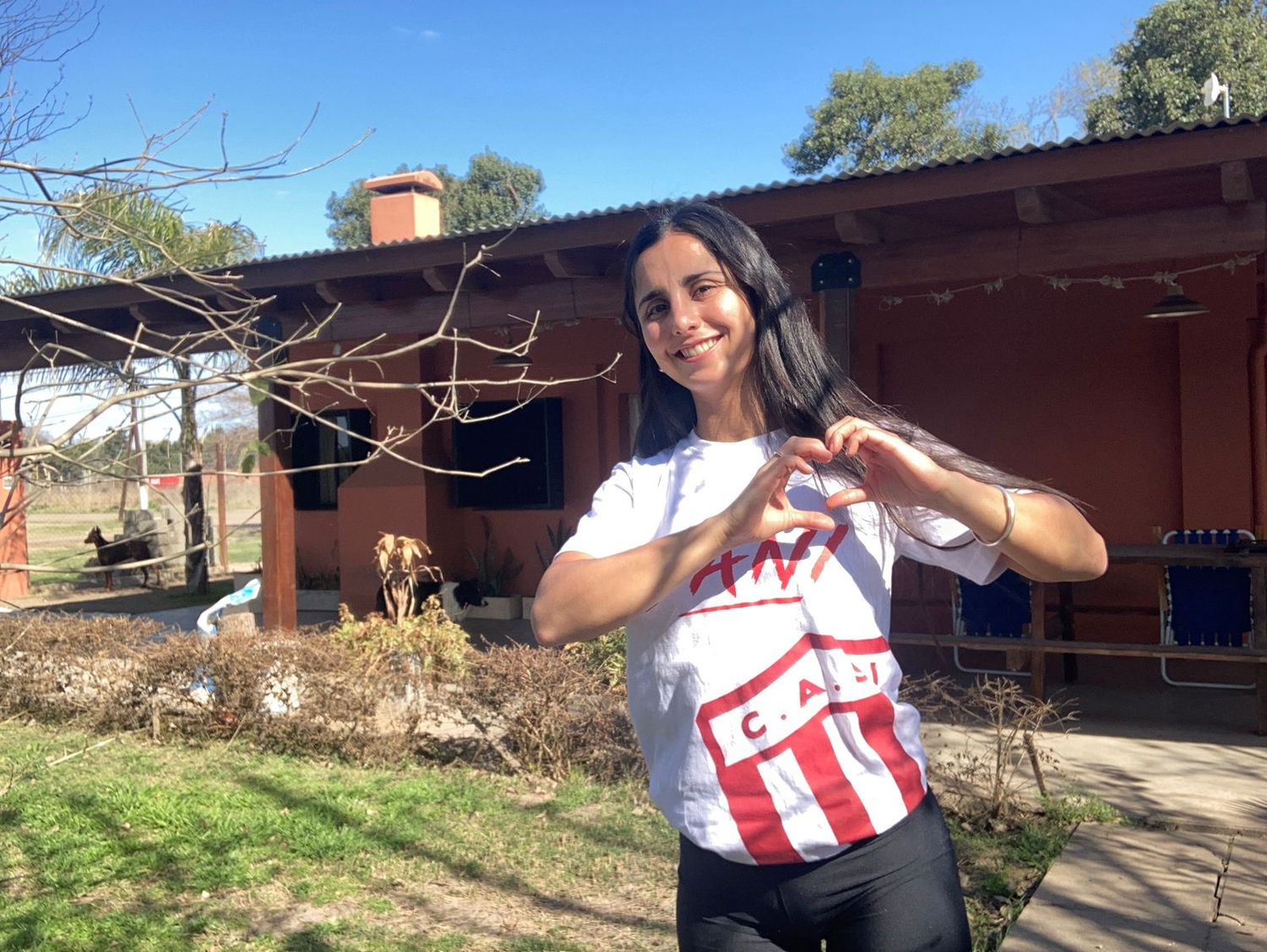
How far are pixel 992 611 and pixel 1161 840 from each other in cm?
252

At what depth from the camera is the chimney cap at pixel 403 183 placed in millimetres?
12820

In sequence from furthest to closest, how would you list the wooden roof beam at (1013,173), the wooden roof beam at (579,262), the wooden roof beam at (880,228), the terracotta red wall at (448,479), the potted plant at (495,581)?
the potted plant at (495,581), the terracotta red wall at (448,479), the wooden roof beam at (579,262), the wooden roof beam at (880,228), the wooden roof beam at (1013,173)

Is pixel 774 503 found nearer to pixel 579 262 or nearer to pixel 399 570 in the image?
pixel 579 262

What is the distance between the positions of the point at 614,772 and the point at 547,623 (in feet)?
13.0

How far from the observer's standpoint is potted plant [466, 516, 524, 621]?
10.0 meters

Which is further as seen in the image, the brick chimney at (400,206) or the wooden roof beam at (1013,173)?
the brick chimney at (400,206)

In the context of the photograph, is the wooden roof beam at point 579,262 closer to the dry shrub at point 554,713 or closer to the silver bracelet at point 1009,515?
the dry shrub at point 554,713

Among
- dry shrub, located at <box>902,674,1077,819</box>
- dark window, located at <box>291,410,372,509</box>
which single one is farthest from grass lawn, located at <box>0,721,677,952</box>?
dark window, located at <box>291,410,372,509</box>

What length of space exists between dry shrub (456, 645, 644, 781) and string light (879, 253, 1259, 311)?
313 cm

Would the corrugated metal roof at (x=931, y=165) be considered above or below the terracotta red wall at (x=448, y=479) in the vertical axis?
above

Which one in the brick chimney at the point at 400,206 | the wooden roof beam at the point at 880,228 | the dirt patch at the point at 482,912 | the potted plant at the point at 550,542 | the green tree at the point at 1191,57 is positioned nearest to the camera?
the dirt patch at the point at 482,912

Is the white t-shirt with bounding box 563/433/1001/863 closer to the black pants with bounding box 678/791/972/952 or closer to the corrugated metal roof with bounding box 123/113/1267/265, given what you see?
the black pants with bounding box 678/791/972/952

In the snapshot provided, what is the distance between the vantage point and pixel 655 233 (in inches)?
57.1

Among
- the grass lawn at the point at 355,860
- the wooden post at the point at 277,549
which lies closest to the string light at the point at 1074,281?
the grass lawn at the point at 355,860
